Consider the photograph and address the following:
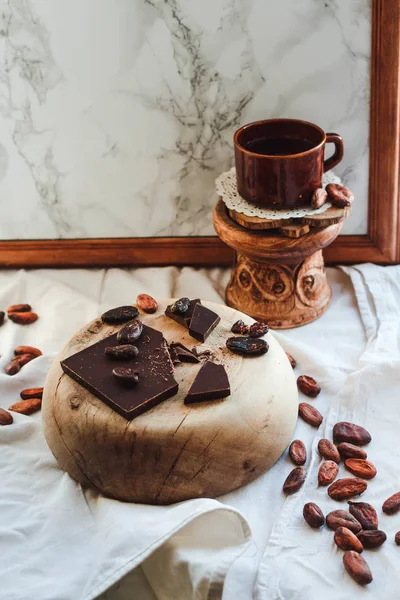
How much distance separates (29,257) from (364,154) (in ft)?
1.87

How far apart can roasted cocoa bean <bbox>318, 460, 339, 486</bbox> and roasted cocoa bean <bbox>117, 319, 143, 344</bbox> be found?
0.27 m

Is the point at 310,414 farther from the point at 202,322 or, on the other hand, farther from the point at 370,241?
the point at 370,241

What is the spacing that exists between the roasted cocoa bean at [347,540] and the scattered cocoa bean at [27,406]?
0.43 metres

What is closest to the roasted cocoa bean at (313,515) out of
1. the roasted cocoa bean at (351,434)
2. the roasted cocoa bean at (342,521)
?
the roasted cocoa bean at (342,521)

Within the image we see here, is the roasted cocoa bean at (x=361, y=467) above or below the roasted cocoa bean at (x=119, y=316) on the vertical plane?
below

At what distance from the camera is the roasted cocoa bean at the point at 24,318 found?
1211 millimetres

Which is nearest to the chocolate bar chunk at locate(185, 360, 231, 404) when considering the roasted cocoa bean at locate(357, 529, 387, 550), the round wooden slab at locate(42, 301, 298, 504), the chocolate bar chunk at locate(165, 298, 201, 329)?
the round wooden slab at locate(42, 301, 298, 504)

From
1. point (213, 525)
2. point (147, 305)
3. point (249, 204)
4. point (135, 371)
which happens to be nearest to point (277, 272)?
point (249, 204)

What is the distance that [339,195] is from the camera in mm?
1109

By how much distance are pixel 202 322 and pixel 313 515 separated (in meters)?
0.27

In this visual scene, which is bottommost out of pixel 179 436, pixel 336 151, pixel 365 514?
pixel 365 514

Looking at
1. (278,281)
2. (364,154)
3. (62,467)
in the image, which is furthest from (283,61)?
(62,467)

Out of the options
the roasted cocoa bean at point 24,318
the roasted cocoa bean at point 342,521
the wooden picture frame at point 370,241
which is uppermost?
the wooden picture frame at point 370,241

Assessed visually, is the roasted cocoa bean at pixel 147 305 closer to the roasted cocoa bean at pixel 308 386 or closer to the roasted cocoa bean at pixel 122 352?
the roasted cocoa bean at pixel 122 352
